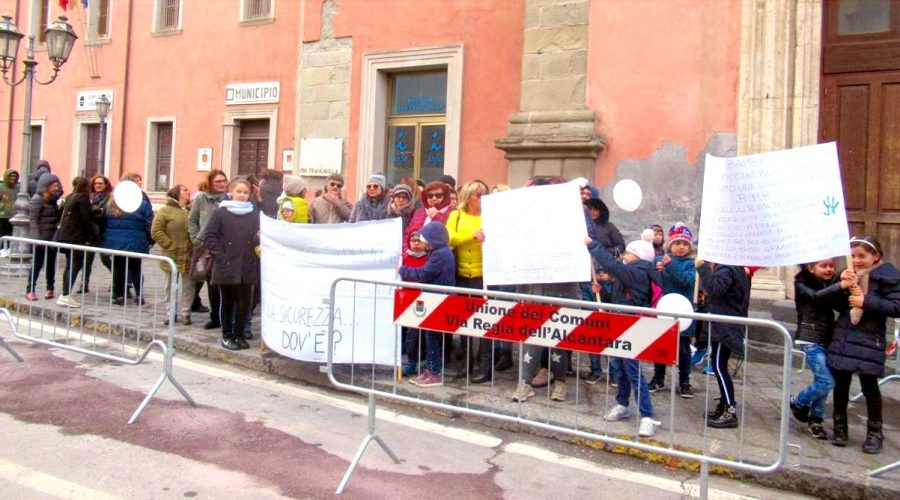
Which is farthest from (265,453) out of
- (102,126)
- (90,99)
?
(90,99)

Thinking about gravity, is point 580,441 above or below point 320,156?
below

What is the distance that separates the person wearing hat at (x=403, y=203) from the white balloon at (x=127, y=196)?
3.60 meters

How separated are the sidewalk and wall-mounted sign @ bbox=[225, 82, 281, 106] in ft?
26.5

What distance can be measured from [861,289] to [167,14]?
17.0 metres

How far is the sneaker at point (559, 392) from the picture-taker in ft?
18.0

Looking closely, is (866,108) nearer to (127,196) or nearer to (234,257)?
(234,257)

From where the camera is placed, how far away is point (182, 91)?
16516mm

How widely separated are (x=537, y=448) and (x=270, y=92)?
1218cm

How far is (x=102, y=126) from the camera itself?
17750mm

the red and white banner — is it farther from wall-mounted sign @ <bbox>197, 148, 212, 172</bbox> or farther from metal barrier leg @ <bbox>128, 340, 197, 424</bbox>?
wall-mounted sign @ <bbox>197, 148, 212, 172</bbox>

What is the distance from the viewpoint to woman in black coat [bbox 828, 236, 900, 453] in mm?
4605

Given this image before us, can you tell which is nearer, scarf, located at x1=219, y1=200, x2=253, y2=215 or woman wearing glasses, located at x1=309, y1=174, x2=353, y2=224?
scarf, located at x1=219, y1=200, x2=253, y2=215

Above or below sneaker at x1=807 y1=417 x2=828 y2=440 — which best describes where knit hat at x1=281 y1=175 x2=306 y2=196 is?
above

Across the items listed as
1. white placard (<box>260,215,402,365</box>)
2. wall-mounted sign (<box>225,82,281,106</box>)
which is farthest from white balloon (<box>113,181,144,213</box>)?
wall-mounted sign (<box>225,82,281,106</box>)
